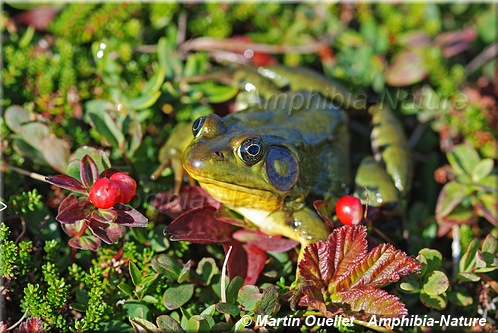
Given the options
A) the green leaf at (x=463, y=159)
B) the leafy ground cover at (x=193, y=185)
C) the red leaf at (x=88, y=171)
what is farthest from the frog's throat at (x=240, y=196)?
the green leaf at (x=463, y=159)

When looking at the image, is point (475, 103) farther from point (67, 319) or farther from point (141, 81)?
point (67, 319)

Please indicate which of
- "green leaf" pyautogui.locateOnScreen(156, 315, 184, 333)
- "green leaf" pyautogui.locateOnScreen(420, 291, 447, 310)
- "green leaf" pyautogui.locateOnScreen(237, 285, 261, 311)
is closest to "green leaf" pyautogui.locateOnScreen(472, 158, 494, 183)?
"green leaf" pyautogui.locateOnScreen(420, 291, 447, 310)

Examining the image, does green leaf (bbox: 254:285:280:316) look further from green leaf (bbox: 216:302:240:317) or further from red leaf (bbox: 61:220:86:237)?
red leaf (bbox: 61:220:86:237)

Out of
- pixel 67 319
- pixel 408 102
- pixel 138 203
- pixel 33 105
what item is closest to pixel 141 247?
pixel 138 203

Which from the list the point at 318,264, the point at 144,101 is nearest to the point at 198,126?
the point at 144,101

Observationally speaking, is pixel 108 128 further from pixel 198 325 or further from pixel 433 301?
pixel 433 301

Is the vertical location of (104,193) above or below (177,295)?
above
